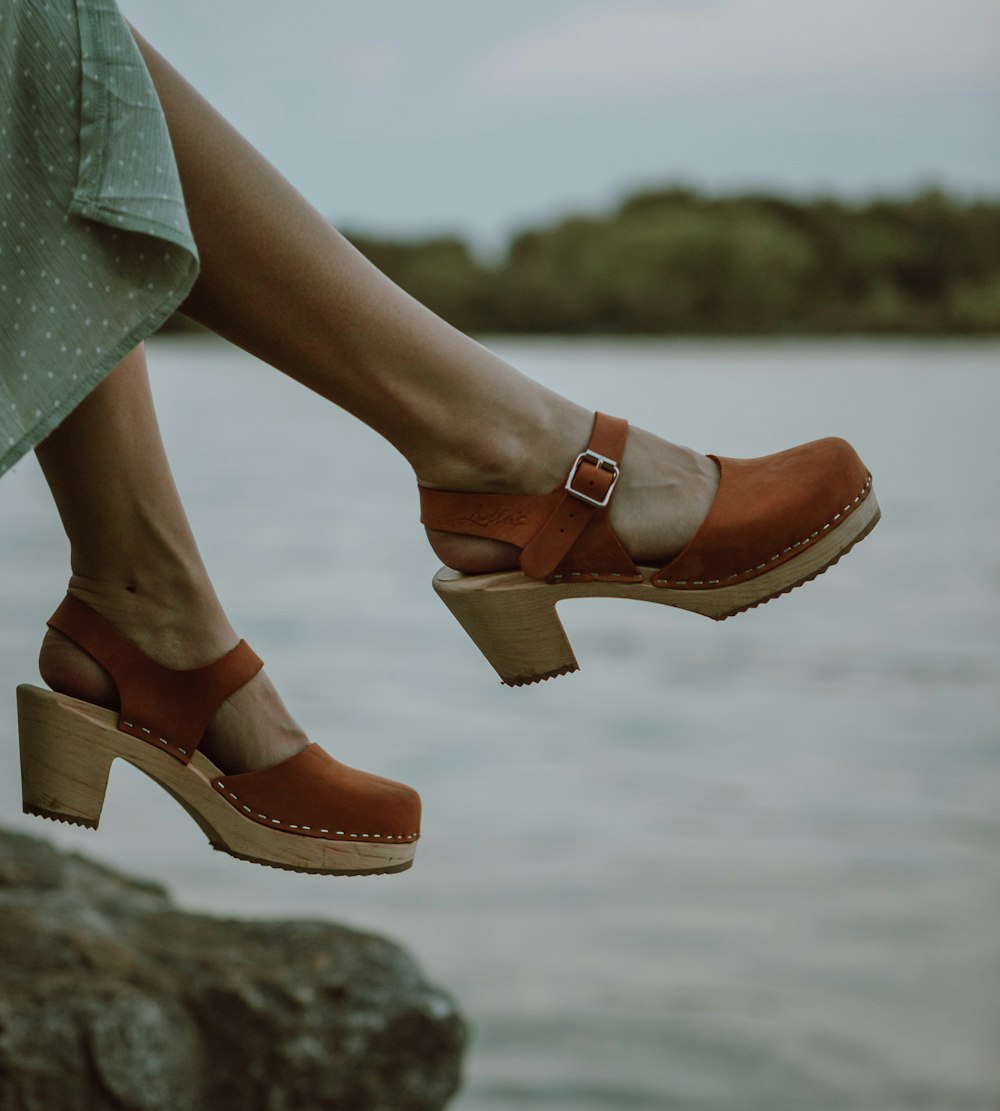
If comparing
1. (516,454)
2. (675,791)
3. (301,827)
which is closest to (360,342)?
(516,454)

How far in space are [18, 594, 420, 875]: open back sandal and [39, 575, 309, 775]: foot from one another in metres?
0.01

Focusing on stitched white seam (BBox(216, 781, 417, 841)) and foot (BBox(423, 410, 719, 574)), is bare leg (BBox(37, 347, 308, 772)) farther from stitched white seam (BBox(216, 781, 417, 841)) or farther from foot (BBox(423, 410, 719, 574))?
foot (BBox(423, 410, 719, 574))

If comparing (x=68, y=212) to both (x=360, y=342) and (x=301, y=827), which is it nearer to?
(x=360, y=342)

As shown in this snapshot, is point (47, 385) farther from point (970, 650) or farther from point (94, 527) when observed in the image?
point (970, 650)

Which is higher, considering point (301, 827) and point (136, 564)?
point (136, 564)

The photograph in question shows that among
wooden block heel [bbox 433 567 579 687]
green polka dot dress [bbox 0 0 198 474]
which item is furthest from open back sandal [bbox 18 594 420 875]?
green polka dot dress [bbox 0 0 198 474]

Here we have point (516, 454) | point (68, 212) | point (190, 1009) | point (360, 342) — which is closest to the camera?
point (68, 212)

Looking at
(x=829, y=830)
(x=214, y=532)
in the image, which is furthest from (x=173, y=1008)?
(x=214, y=532)

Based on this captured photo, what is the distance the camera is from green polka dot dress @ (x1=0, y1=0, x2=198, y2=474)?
4.44ft

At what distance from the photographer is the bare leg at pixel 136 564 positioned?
1752 millimetres

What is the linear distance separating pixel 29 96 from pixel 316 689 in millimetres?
35616

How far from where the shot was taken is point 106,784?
6.50ft

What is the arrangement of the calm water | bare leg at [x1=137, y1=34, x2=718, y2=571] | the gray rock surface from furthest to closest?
the calm water → the gray rock surface → bare leg at [x1=137, y1=34, x2=718, y2=571]

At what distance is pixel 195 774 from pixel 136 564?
27 cm
